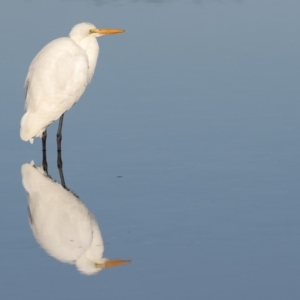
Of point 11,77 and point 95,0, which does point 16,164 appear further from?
point 95,0

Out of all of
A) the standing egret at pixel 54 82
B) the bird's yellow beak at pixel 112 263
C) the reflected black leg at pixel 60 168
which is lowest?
the bird's yellow beak at pixel 112 263

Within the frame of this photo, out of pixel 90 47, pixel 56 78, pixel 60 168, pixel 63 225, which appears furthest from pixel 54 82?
pixel 63 225

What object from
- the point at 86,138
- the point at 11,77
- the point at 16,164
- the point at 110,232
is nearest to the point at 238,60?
the point at 11,77

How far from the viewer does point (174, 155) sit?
7.68m

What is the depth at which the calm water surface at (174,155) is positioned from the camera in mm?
5426

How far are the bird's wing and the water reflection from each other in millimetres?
978

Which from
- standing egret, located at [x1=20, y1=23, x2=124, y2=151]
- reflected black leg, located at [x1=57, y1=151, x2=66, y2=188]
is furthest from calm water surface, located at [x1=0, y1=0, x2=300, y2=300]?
standing egret, located at [x1=20, y1=23, x2=124, y2=151]

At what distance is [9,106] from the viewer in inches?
363

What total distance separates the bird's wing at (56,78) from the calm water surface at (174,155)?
0.29m

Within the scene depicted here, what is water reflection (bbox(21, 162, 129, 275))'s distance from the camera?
18.7 ft

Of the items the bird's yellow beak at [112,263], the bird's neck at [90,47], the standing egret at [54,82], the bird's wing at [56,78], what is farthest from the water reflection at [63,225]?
the bird's neck at [90,47]

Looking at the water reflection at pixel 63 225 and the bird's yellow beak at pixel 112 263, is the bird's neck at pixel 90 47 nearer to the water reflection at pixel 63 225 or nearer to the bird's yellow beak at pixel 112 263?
the water reflection at pixel 63 225

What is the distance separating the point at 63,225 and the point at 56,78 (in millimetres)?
2260

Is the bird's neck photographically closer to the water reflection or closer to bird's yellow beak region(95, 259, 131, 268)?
the water reflection
